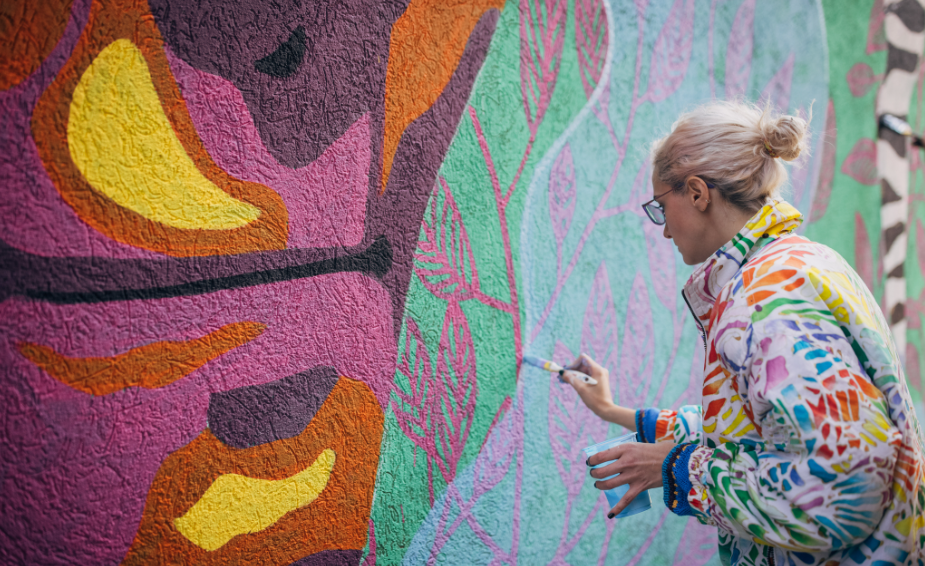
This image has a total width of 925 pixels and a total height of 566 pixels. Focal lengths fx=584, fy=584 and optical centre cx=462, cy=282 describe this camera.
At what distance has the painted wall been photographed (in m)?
0.91

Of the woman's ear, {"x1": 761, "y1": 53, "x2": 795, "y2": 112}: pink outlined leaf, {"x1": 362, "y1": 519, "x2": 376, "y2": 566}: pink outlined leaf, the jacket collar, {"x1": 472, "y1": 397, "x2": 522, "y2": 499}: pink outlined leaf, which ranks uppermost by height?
{"x1": 761, "y1": 53, "x2": 795, "y2": 112}: pink outlined leaf

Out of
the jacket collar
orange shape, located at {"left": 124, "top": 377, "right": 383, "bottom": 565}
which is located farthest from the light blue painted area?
the jacket collar

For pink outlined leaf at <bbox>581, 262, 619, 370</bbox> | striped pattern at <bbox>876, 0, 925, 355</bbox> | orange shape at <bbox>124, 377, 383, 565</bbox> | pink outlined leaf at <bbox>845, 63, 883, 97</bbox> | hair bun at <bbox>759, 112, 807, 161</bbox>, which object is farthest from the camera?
striped pattern at <bbox>876, 0, 925, 355</bbox>

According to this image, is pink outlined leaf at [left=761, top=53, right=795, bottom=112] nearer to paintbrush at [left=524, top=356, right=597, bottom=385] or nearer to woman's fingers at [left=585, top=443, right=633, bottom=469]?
paintbrush at [left=524, top=356, right=597, bottom=385]

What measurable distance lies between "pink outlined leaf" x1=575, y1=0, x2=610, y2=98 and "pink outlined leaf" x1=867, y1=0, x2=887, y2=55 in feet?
6.28

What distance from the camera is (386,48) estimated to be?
1.30m

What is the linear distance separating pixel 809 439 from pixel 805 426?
2 centimetres

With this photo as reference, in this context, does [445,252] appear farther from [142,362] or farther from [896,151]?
[896,151]

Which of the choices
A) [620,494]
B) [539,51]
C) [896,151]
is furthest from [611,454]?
[896,151]

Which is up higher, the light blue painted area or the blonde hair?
the blonde hair

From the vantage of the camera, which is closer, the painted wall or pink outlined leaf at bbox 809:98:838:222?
the painted wall

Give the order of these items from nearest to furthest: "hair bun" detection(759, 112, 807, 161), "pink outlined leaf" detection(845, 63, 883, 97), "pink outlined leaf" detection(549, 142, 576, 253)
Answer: "hair bun" detection(759, 112, 807, 161)
"pink outlined leaf" detection(549, 142, 576, 253)
"pink outlined leaf" detection(845, 63, 883, 97)

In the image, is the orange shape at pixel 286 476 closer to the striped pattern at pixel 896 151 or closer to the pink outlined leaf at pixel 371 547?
the pink outlined leaf at pixel 371 547

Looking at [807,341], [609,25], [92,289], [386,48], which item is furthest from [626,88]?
[92,289]
